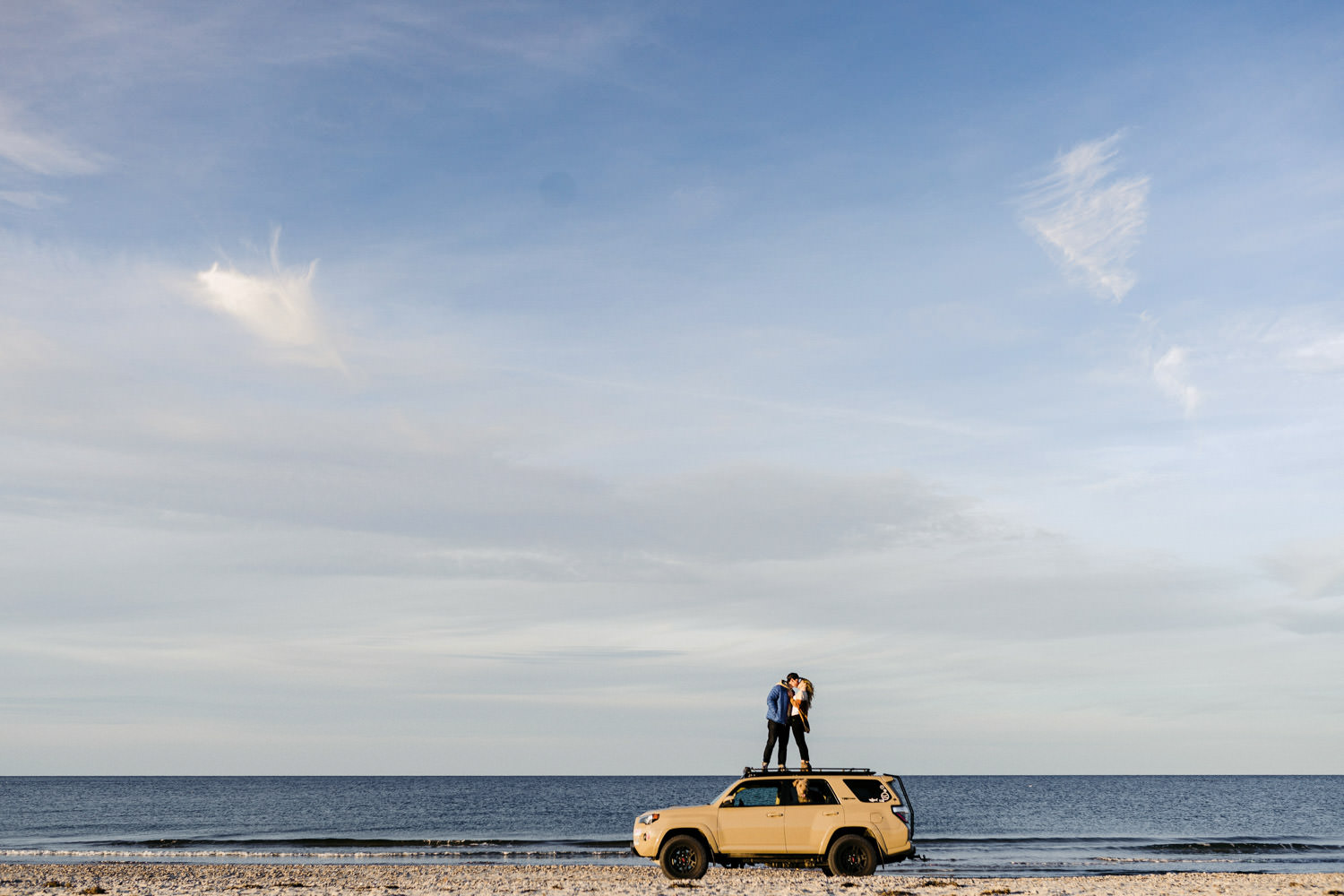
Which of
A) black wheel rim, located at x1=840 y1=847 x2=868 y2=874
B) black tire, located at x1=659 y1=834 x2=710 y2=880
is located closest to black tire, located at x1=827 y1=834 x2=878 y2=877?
black wheel rim, located at x1=840 y1=847 x2=868 y2=874

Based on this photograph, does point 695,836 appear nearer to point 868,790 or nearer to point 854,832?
point 854,832

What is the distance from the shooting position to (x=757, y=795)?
20.2m

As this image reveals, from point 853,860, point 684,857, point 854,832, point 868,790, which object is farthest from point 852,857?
point 684,857

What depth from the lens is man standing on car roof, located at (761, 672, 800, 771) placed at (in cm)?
2186

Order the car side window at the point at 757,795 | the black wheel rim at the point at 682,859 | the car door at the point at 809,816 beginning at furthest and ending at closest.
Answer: the black wheel rim at the point at 682,859 → the car side window at the point at 757,795 → the car door at the point at 809,816

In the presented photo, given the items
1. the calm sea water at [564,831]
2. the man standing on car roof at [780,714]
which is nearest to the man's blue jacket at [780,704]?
the man standing on car roof at [780,714]

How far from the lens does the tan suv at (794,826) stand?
1952 centimetres

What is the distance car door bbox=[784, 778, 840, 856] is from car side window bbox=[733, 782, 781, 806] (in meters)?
0.30

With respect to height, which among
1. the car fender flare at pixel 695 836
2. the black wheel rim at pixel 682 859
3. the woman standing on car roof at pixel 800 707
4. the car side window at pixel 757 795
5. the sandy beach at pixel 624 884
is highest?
the woman standing on car roof at pixel 800 707

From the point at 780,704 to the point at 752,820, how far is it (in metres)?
2.68

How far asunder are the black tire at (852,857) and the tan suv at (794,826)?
0.7 inches

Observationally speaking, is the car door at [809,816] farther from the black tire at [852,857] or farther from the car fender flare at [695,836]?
the car fender flare at [695,836]

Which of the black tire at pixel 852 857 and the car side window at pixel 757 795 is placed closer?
the black tire at pixel 852 857

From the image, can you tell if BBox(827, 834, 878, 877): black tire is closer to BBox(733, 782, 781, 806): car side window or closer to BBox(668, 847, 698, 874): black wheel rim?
BBox(733, 782, 781, 806): car side window
